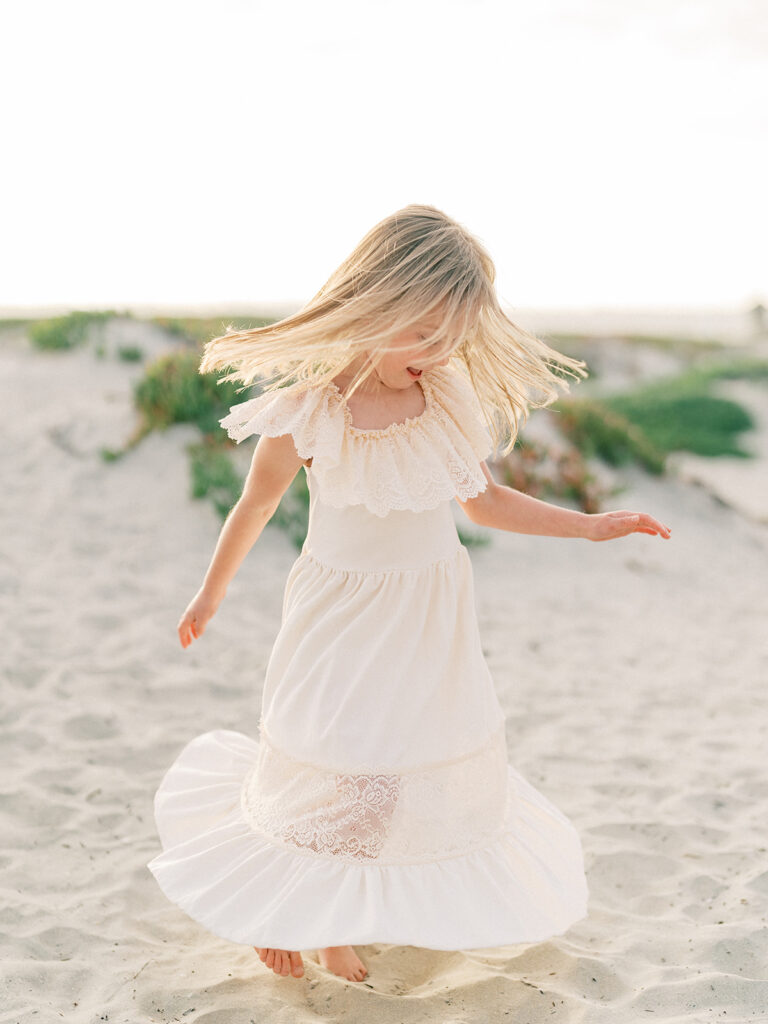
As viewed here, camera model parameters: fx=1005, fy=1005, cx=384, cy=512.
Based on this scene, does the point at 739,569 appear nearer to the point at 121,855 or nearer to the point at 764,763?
the point at 764,763

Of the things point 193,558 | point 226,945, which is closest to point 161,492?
point 193,558

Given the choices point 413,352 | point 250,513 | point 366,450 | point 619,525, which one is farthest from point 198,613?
point 619,525

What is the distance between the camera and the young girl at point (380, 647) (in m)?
2.15

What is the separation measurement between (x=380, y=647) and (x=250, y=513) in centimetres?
45

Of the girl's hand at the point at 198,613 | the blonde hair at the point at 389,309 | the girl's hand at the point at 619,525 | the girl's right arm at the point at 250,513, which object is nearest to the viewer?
the blonde hair at the point at 389,309

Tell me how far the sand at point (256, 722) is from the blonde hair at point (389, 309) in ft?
4.91

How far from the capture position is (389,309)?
2.12 meters

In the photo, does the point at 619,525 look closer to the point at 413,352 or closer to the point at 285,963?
the point at 413,352

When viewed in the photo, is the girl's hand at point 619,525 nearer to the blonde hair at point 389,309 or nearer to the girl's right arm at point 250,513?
the blonde hair at point 389,309

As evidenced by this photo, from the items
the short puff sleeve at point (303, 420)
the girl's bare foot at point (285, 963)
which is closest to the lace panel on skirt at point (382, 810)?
the girl's bare foot at point (285, 963)

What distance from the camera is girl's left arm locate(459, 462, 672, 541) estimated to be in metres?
2.40

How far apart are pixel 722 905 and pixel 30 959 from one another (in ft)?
6.19

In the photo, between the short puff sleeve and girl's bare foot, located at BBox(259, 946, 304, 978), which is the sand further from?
the short puff sleeve

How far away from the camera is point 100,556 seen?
5914mm
